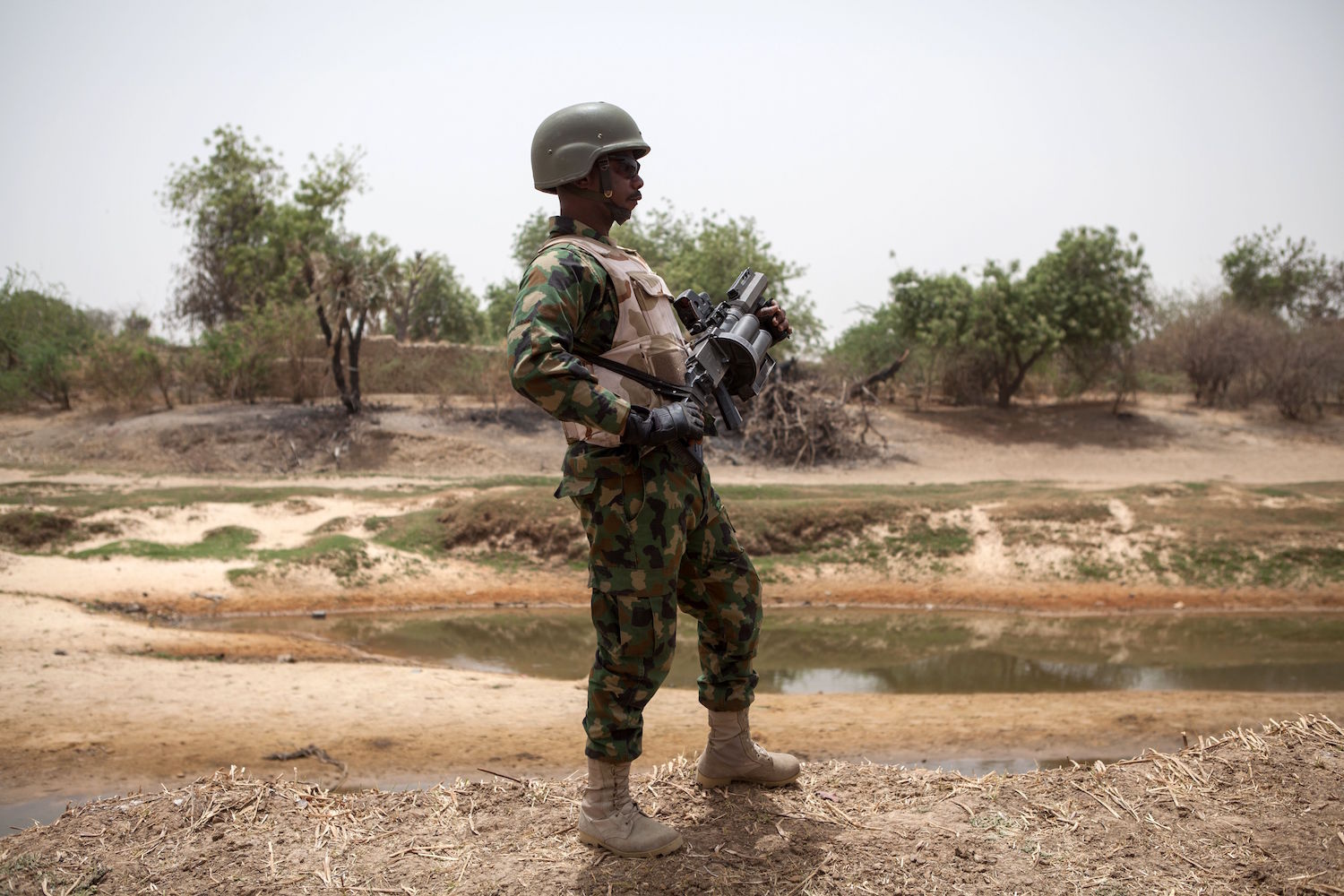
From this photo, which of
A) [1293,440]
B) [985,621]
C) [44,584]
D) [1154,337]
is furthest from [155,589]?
[1154,337]

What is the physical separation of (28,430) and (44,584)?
14923 mm

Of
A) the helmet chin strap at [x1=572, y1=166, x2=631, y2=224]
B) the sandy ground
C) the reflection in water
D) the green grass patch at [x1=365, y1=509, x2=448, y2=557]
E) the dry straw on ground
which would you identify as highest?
the helmet chin strap at [x1=572, y1=166, x2=631, y2=224]

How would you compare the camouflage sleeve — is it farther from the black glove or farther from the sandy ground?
the sandy ground

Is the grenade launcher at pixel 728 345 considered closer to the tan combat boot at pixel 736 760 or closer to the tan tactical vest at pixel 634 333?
the tan tactical vest at pixel 634 333

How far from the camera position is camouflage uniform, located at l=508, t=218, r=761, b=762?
2928mm

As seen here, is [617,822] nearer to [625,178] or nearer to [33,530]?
[625,178]

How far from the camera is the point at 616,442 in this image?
10.0ft

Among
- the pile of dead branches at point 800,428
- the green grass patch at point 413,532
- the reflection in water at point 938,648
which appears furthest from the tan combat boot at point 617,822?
the pile of dead branches at point 800,428

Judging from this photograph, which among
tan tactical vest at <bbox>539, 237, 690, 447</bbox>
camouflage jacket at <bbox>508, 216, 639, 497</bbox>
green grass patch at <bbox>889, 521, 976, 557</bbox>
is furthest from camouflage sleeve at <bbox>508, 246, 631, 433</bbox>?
green grass patch at <bbox>889, 521, 976, 557</bbox>

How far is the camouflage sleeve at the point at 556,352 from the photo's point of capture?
2896mm

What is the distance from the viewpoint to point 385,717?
615 cm

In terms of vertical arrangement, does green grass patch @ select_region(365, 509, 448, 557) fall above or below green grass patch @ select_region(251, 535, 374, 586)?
above

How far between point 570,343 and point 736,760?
1678mm

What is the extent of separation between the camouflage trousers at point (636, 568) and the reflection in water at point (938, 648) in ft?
15.2
